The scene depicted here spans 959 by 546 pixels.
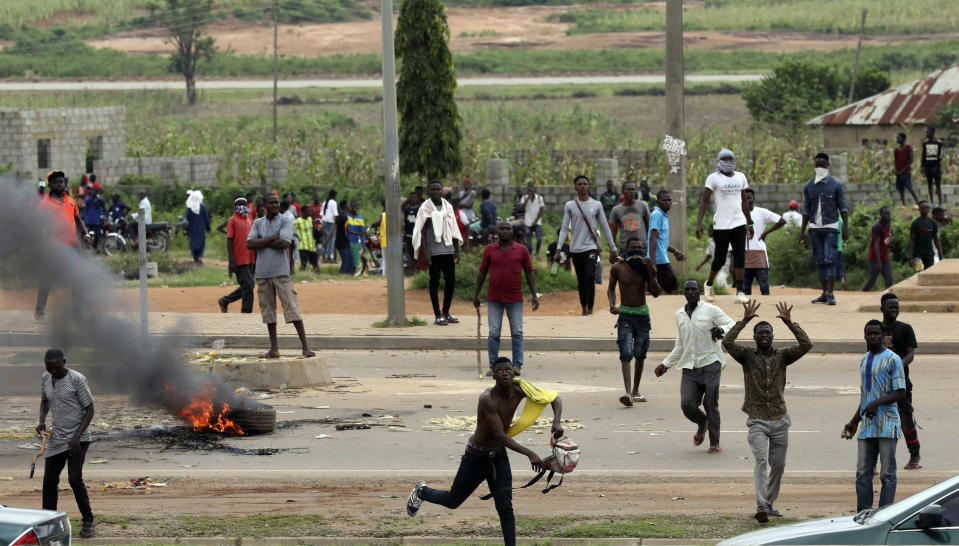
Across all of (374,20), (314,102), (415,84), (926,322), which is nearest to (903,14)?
(374,20)

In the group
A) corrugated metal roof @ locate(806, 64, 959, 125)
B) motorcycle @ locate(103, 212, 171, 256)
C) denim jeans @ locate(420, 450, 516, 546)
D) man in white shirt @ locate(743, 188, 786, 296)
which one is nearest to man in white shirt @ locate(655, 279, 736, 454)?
denim jeans @ locate(420, 450, 516, 546)

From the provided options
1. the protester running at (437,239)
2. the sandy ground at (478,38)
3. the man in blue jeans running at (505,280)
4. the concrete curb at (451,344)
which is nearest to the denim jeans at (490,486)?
the man in blue jeans running at (505,280)

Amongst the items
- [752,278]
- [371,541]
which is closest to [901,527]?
[371,541]

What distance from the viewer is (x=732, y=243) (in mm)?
17969

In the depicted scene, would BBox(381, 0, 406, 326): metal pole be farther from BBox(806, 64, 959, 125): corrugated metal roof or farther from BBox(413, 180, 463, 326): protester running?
BBox(806, 64, 959, 125): corrugated metal roof

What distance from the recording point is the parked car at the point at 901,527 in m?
7.02

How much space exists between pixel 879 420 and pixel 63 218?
902cm

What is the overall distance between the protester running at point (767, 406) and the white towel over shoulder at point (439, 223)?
8.33 metres

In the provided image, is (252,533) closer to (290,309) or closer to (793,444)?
(793,444)

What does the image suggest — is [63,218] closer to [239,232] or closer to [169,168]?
[239,232]

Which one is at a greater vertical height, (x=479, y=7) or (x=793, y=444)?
(x=479, y=7)

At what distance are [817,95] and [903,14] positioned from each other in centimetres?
3866

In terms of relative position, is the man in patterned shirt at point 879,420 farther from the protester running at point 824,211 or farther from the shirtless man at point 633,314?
the protester running at point 824,211

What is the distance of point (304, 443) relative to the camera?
40.2ft
